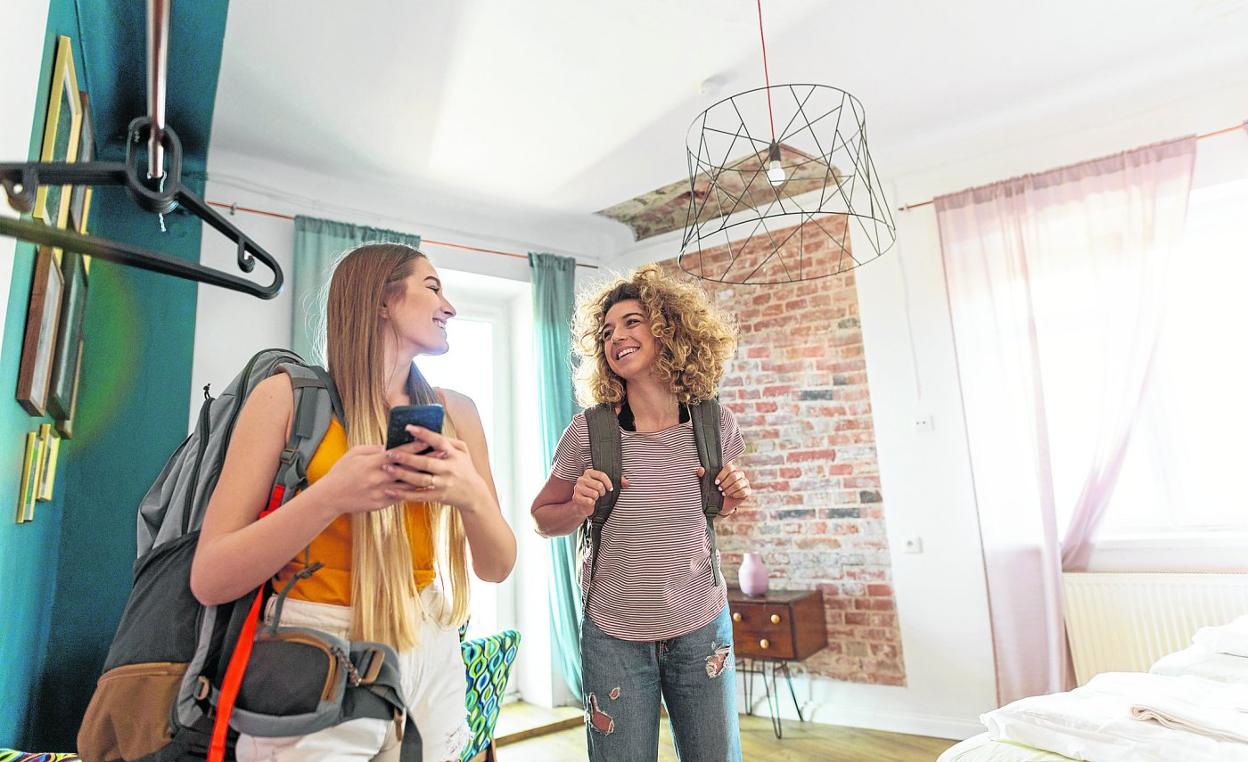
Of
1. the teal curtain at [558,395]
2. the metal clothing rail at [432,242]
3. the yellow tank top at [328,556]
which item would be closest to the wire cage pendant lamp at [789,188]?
the teal curtain at [558,395]

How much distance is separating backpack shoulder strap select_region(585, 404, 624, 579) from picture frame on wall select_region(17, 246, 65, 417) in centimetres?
110

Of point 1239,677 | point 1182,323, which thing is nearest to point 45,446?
point 1239,677

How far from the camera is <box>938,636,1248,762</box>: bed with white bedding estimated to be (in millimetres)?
1310

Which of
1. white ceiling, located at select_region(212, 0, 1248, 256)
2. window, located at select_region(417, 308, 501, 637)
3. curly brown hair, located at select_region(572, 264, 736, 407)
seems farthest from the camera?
window, located at select_region(417, 308, 501, 637)

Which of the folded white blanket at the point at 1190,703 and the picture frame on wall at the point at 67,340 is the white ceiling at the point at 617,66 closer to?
the picture frame on wall at the point at 67,340

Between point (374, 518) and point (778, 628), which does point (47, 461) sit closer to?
point (374, 518)

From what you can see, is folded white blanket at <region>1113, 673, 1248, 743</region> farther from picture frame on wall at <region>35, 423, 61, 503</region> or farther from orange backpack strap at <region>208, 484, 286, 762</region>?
picture frame on wall at <region>35, 423, 61, 503</region>

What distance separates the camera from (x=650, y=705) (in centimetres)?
154

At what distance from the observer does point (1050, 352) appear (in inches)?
131

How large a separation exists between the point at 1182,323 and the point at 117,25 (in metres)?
4.25

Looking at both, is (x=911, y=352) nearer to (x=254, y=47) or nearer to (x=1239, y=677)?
(x=1239, y=677)

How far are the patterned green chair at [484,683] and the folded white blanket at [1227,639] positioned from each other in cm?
225

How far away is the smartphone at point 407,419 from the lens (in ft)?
2.62

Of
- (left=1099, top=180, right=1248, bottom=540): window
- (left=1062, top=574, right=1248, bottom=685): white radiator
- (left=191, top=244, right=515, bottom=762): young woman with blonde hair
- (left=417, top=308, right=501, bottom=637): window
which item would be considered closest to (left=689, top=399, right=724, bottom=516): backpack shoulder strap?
(left=191, top=244, right=515, bottom=762): young woman with blonde hair
